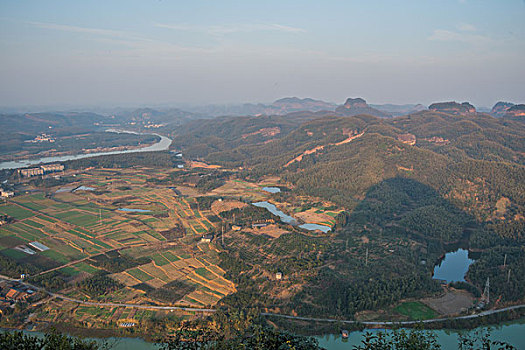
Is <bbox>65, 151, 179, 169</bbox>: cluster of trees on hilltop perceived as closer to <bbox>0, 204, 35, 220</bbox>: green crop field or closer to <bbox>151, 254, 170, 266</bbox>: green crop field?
<bbox>0, 204, 35, 220</bbox>: green crop field

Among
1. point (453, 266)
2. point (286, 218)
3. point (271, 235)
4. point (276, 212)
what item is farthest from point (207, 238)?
point (453, 266)

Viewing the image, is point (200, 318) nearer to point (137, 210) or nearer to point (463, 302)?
point (463, 302)

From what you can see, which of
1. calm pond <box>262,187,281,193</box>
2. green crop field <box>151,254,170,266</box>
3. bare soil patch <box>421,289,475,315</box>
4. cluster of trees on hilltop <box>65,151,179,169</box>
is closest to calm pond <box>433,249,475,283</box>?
bare soil patch <box>421,289,475,315</box>

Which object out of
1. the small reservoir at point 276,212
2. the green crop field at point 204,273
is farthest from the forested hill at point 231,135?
the green crop field at point 204,273

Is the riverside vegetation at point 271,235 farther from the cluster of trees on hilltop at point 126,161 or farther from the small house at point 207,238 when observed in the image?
the cluster of trees on hilltop at point 126,161

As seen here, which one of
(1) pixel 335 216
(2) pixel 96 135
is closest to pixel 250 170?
(1) pixel 335 216

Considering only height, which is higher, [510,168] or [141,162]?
[510,168]

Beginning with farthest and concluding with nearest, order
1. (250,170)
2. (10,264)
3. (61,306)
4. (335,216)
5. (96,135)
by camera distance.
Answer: (96,135)
(250,170)
(335,216)
(10,264)
(61,306)

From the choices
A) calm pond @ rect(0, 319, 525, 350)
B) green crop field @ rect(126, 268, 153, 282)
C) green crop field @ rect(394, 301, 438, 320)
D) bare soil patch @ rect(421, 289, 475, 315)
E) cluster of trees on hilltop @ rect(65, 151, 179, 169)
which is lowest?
calm pond @ rect(0, 319, 525, 350)
